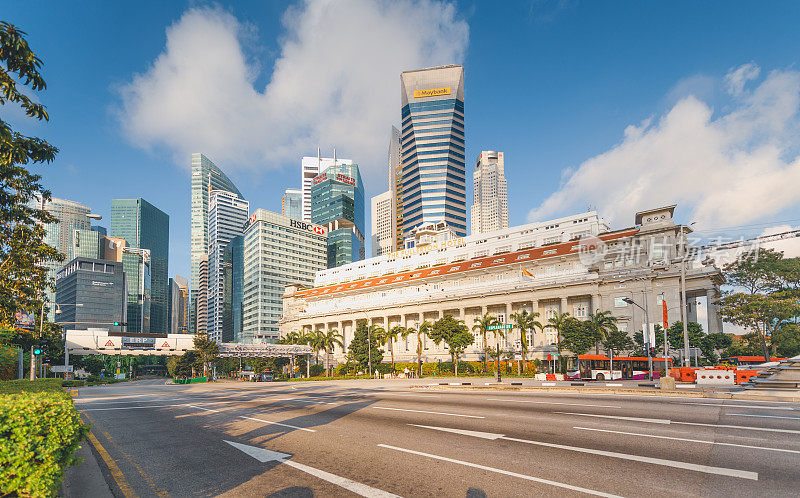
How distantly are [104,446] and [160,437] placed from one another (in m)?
1.61

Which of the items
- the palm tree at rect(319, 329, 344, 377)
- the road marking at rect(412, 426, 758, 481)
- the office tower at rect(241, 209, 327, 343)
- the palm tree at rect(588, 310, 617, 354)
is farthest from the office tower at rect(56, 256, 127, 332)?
the road marking at rect(412, 426, 758, 481)

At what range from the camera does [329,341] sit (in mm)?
94062

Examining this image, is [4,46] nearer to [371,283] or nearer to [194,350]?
[194,350]

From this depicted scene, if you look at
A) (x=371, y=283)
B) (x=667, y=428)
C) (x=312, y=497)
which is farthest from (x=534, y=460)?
(x=371, y=283)

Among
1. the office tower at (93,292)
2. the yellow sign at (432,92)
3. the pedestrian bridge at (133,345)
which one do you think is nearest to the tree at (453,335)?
the pedestrian bridge at (133,345)

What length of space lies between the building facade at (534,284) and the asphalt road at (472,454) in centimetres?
5272

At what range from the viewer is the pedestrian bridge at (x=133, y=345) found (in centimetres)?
6760

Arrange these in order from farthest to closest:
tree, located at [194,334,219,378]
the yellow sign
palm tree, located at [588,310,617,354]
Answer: the yellow sign → tree, located at [194,334,219,378] → palm tree, located at [588,310,617,354]

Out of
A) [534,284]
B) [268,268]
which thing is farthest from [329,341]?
[268,268]

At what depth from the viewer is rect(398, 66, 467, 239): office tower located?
18462 cm

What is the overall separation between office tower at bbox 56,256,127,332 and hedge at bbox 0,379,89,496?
213 metres

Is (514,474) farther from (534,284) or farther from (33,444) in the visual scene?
(534,284)

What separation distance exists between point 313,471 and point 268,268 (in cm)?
18013

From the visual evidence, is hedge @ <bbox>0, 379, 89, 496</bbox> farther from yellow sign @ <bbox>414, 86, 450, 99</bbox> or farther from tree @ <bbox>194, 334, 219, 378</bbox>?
yellow sign @ <bbox>414, 86, 450, 99</bbox>
